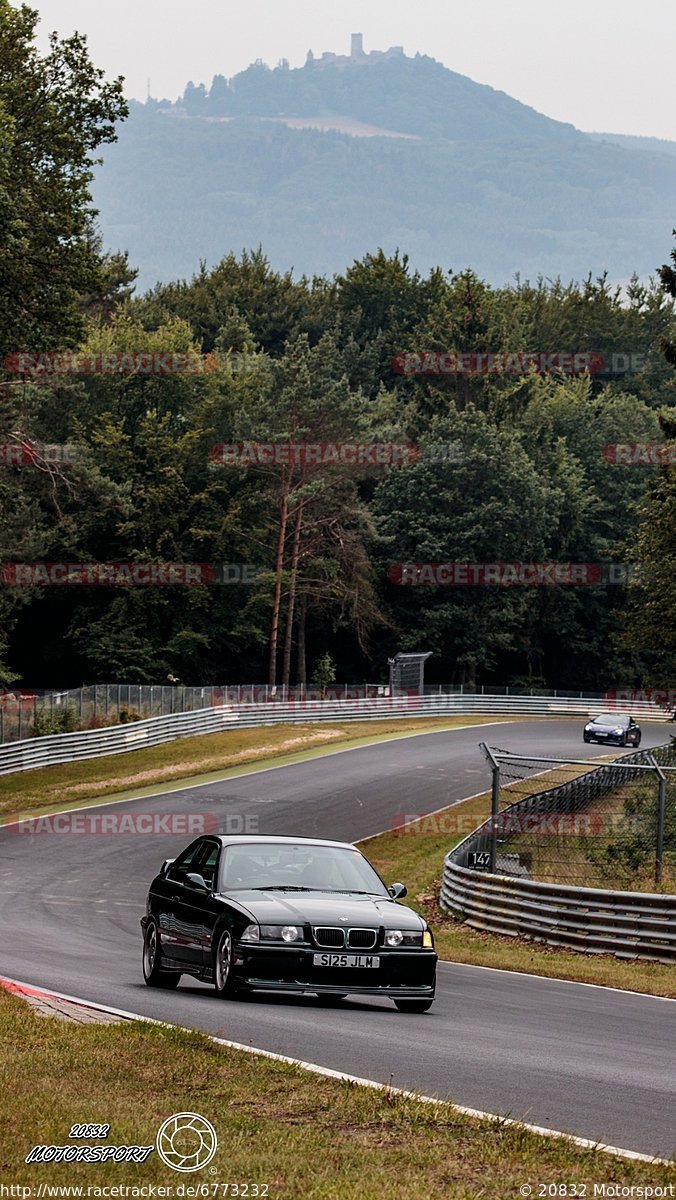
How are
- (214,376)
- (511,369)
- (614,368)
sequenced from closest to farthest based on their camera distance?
1. (214,376)
2. (511,369)
3. (614,368)

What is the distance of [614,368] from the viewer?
4434 inches

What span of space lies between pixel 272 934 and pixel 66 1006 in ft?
5.37

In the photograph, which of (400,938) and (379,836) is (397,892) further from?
(379,836)

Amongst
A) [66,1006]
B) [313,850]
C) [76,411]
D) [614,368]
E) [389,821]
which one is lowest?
[389,821]

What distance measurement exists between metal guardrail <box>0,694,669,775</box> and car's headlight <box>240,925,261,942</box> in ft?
112

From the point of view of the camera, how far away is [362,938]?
12.2 meters

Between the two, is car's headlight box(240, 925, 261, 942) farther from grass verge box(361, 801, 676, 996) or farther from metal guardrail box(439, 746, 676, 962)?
metal guardrail box(439, 746, 676, 962)

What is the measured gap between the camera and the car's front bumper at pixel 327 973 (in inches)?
473

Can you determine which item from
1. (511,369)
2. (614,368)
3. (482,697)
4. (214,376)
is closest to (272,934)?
(482,697)

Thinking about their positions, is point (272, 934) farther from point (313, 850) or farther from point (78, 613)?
point (78, 613)

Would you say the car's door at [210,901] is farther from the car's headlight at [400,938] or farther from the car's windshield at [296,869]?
the car's headlight at [400,938]

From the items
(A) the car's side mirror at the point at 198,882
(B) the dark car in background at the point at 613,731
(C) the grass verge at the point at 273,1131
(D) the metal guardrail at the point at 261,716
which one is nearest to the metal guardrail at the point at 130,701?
(D) the metal guardrail at the point at 261,716

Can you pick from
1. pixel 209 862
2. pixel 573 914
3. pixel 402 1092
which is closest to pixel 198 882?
pixel 209 862

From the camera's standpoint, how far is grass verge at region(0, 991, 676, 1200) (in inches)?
244
